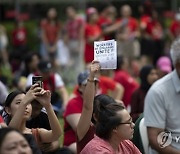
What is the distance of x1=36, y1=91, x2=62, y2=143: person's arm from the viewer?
18.7 feet

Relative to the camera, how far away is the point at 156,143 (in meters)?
6.46

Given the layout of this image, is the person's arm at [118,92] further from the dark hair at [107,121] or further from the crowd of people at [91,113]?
the dark hair at [107,121]

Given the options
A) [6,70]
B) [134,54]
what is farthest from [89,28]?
[6,70]

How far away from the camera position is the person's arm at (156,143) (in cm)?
640

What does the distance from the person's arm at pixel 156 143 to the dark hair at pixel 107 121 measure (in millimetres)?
858

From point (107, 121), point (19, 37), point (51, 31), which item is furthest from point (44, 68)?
point (19, 37)

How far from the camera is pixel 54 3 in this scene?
2547 cm

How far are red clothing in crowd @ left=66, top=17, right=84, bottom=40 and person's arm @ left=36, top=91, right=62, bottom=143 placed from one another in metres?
12.0

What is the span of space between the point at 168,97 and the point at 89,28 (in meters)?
9.95

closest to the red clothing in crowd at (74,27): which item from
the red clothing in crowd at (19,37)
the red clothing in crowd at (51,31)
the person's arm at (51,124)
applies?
the red clothing in crowd at (51,31)

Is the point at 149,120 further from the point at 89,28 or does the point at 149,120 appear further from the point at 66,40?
the point at 66,40

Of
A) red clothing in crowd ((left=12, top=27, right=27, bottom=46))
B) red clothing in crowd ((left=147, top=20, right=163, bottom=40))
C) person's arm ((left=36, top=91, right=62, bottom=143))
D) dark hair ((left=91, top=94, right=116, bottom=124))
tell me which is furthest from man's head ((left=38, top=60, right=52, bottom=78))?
red clothing in crowd ((left=12, top=27, right=27, bottom=46))

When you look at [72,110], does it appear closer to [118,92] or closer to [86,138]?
[86,138]

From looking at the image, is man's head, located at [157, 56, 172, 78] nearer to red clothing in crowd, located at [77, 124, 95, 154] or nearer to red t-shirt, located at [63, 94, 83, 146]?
red t-shirt, located at [63, 94, 83, 146]
